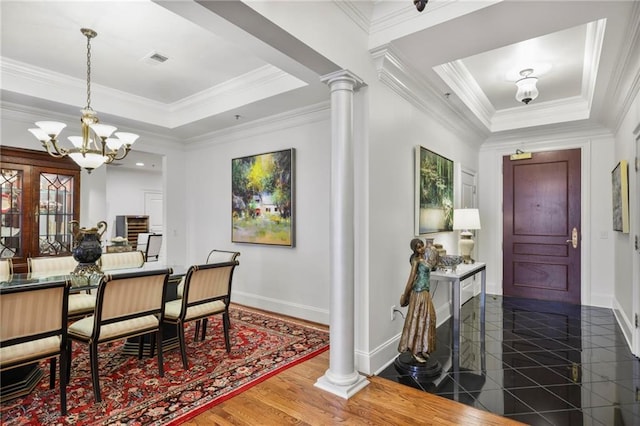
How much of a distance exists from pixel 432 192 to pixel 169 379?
3.07m

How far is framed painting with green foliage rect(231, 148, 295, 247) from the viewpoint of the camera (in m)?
4.25

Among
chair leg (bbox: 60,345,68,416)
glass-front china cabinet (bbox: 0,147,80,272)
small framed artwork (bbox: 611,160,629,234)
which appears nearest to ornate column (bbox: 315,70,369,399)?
Answer: chair leg (bbox: 60,345,68,416)

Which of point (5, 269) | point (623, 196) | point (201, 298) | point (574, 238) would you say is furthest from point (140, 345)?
point (574, 238)

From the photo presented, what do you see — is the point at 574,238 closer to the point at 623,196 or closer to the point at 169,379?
the point at 623,196

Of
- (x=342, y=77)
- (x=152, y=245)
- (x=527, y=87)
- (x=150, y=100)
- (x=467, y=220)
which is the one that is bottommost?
(x=152, y=245)

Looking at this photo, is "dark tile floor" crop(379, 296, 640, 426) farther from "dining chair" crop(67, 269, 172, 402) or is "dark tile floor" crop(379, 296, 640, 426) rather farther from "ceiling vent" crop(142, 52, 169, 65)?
"ceiling vent" crop(142, 52, 169, 65)

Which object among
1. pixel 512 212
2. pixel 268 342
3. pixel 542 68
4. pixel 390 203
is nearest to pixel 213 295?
pixel 268 342

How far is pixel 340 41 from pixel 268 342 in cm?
278

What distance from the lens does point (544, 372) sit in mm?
2760

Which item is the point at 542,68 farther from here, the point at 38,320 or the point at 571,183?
the point at 38,320

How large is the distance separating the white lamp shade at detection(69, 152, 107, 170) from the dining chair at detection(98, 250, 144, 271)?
1.08 metres

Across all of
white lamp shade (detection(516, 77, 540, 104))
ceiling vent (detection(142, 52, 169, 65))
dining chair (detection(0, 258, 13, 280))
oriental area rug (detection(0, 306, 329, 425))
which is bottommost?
oriental area rug (detection(0, 306, 329, 425))

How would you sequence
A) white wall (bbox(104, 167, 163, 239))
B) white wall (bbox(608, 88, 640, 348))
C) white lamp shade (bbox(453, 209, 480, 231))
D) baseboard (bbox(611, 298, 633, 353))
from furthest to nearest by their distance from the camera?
white wall (bbox(104, 167, 163, 239))
white lamp shade (bbox(453, 209, 480, 231))
baseboard (bbox(611, 298, 633, 353))
white wall (bbox(608, 88, 640, 348))

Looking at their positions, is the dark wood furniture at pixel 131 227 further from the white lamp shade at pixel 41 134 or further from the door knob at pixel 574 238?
the door knob at pixel 574 238
